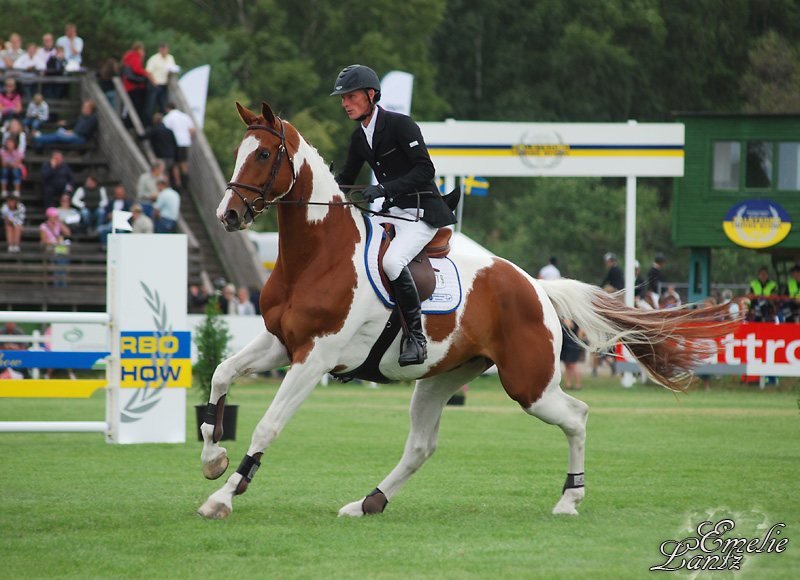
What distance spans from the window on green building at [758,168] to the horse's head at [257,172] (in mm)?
18819

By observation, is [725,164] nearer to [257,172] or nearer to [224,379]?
[257,172]

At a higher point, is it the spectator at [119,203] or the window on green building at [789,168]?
the window on green building at [789,168]

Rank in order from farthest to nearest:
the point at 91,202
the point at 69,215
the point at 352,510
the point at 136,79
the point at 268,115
Answer: the point at 136,79
the point at 91,202
the point at 69,215
the point at 352,510
the point at 268,115

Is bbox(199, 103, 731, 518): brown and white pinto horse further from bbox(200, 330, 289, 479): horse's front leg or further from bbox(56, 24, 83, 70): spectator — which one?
bbox(56, 24, 83, 70): spectator

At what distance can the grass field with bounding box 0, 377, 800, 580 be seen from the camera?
559 centimetres

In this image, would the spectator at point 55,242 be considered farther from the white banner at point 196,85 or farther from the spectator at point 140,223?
the white banner at point 196,85

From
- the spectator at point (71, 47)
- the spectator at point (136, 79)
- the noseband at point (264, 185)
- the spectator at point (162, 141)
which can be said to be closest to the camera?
the noseband at point (264, 185)

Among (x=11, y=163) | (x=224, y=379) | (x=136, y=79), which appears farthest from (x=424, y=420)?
(x=136, y=79)

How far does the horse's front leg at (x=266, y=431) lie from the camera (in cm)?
661

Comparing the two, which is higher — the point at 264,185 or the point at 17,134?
the point at 17,134

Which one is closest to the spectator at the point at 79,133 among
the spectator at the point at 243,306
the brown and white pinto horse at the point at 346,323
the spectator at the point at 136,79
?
the spectator at the point at 136,79

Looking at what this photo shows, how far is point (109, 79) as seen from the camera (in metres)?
24.2

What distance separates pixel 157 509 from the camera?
7168mm

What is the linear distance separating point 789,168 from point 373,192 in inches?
743
